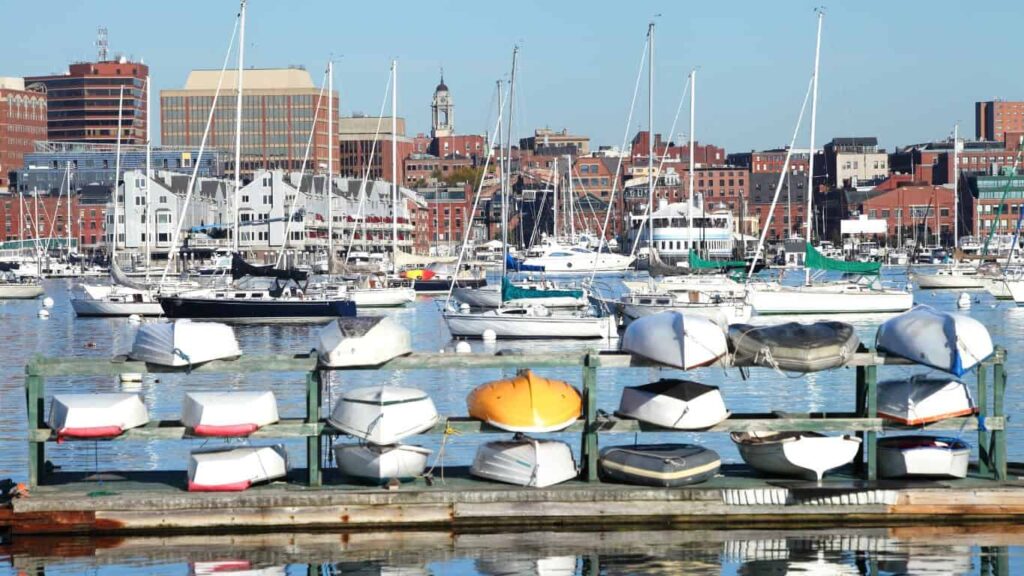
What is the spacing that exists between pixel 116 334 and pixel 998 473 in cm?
5310

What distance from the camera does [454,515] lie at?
18.6 m

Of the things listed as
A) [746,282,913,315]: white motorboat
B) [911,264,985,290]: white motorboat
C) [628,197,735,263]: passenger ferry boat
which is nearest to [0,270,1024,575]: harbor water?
[746,282,913,315]: white motorboat

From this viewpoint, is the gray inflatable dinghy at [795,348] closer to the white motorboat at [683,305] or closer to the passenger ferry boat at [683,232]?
the white motorboat at [683,305]

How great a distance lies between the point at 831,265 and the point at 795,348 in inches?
2405

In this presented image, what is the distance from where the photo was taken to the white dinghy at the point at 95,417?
18453 mm

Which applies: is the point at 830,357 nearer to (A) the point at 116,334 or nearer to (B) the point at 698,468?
(B) the point at 698,468

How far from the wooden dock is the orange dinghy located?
0.17 m

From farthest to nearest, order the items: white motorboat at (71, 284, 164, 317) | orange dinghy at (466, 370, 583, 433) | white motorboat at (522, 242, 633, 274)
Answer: white motorboat at (522, 242, 633, 274) → white motorboat at (71, 284, 164, 317) → orange dinghy at (466, 370, 583, 433)

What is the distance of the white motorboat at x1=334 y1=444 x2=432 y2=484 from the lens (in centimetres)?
1906

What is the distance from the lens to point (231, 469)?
18844mm

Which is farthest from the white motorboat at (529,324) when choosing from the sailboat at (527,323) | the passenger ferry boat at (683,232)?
the passenger ferry boat at (683,232)

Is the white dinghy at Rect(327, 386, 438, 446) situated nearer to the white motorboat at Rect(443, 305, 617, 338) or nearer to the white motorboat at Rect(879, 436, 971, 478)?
the white motorboat at Rect(879, 436, 971, 478)

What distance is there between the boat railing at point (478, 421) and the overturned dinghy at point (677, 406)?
0.13 meters

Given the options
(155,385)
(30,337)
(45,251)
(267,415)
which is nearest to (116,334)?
(30,337)
